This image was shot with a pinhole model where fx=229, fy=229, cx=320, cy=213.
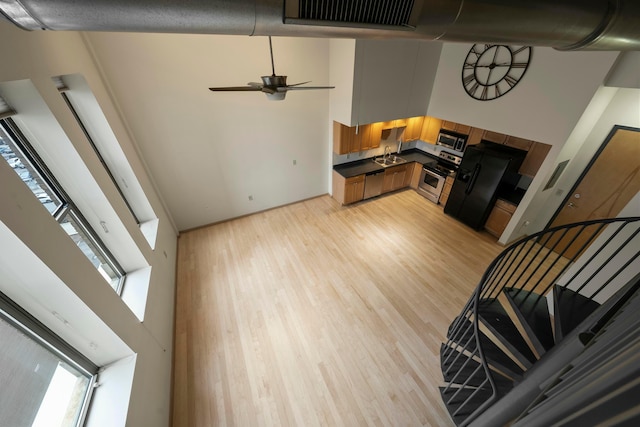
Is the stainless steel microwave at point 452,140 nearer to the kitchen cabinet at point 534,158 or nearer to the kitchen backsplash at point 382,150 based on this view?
the kitchen backsplash at point 382,150

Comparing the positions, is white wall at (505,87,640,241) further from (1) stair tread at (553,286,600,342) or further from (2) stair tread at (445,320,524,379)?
(2) stair tread at (445,320,524,379)

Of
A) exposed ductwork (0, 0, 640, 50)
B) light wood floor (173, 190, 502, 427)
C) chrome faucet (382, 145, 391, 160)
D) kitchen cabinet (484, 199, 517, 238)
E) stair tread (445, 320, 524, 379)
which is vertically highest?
exposed ductwork (0, 0, 640, 50)

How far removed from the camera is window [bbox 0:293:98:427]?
1183 mm

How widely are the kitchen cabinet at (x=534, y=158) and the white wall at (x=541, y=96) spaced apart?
55cm

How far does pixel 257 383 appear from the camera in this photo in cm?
241

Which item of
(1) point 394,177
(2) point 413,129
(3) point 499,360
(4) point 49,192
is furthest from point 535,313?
(2) point 413,129

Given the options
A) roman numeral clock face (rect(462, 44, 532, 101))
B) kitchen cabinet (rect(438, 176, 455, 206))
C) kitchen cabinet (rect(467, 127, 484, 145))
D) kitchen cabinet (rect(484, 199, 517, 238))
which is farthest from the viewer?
kitchen cabinet (rect(438, 176, 455, 206))

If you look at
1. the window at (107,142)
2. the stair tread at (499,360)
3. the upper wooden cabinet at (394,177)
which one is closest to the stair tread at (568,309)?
the stair tread at (499,360)

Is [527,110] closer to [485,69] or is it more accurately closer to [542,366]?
[485,69]

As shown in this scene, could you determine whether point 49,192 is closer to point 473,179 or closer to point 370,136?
point 370,136

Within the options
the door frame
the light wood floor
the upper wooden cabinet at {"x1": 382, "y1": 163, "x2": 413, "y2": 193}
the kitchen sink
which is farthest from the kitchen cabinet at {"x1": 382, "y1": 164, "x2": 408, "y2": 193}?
the door frame

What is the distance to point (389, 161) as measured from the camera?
Answer: 5434 mm

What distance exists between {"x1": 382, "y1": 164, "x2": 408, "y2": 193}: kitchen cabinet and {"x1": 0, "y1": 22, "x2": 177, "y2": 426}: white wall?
4573 millimetres

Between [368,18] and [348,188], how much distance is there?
12.6 ft
